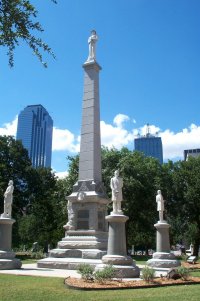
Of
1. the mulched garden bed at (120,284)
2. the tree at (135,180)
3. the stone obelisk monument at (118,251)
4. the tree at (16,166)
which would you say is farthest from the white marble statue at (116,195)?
the tree at (16,166)

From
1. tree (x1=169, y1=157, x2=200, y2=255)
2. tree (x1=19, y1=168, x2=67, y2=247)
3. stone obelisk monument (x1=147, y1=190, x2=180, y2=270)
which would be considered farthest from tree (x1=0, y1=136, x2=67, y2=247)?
stone obelisk monument (x1=147, y1=190, x2=180, y2=270)

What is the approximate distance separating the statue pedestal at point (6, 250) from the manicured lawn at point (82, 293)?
238 inches

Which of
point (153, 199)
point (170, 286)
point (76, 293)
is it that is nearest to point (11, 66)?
point (76, 293)

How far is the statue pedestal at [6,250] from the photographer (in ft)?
54.9

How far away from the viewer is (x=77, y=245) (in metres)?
18.7

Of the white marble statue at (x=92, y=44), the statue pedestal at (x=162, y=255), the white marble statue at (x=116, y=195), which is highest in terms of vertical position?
the white marble statue at (x=92, y=44)

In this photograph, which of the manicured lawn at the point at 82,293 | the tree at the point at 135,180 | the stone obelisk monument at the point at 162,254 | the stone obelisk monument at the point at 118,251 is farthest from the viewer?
the tree at the point at 135,180

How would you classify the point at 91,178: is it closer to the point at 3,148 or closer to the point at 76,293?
the point at 76,293

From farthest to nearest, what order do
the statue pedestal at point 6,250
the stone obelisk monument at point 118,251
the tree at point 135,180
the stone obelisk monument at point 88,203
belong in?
1. the tree at point 135,180
2. the stone obelisk monument at point 88,203
3. the statue pedestal at point 6,250
4. the stone obelisk monument at point 118,251

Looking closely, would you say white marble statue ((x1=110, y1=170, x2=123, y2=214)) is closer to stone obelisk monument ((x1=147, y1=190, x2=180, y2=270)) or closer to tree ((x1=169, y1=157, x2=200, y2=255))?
stone obelisk monument ((x1=147, y1=190, x2=180, y2=270))

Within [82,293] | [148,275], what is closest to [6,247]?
[148,275]

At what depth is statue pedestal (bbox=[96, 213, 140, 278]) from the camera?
13258 millimetres

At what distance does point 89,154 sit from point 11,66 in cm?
1456

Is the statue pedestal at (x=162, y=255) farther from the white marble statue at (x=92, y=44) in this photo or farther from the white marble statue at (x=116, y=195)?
the white marble statue at (x=92, y=44)
